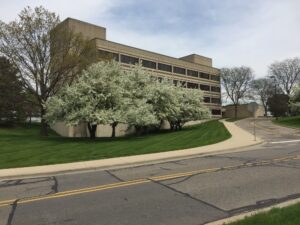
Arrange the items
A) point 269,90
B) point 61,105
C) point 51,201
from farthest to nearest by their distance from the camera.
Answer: point 269,90 → point 61,105 → point 51,201

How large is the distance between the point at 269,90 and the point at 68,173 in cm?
8227

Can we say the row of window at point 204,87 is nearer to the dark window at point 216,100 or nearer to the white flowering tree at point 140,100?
the dark window at point 216,100

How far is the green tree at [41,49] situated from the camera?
32406mm

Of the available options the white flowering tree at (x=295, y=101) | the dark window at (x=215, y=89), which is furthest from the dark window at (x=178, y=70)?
the white flowering tree at (x=295, y=101)

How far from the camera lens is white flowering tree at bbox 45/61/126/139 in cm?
2681

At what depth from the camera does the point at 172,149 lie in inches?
740

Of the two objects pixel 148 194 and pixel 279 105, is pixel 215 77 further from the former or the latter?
pixel 148 194

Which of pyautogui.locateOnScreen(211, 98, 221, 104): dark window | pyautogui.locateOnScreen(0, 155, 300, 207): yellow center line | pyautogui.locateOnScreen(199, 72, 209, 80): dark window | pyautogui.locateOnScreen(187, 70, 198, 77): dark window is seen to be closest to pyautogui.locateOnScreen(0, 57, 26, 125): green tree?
pyautogui.locateOnScreen(0, 155, 300, 207): yellow center line

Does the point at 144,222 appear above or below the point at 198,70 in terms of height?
below

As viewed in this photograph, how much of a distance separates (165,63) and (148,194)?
72.0 m

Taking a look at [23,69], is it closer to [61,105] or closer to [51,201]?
[61,105]

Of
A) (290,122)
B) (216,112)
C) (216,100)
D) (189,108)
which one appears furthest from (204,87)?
(189,108)

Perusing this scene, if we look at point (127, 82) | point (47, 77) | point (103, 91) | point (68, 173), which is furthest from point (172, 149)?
point (47, 77)

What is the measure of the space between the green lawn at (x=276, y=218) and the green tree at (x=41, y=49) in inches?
1147
